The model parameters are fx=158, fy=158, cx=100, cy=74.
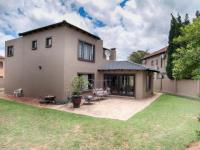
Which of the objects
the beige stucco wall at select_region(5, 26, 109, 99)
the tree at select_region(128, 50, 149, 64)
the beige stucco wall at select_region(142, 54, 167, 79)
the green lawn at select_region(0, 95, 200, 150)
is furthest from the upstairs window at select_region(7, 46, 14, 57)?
the tree at select_region(128, 50, 149, 64)

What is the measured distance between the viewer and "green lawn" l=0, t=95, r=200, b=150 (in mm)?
5355

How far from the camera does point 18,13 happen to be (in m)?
15.3

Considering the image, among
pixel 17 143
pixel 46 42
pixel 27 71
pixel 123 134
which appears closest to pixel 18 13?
pixel 46 42

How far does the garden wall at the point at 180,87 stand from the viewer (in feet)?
56.2

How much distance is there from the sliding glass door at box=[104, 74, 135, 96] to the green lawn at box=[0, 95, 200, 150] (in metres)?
8.65

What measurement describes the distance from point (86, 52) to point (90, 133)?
1052 cm

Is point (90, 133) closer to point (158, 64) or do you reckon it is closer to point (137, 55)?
point (158, 64)

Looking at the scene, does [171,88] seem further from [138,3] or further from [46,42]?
[46,42]

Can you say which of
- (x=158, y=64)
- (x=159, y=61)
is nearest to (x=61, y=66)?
(x=159, y=61)

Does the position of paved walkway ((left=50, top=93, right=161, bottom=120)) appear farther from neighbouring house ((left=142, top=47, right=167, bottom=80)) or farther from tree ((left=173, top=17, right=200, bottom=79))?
neighbouring house ((left=142, top=47, right=167, bottom=80))

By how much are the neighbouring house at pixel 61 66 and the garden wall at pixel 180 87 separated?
218 inches

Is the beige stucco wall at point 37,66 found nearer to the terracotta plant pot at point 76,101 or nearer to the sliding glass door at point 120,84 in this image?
the terracotta plant pot at point 76,101

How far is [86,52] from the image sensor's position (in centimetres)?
1573

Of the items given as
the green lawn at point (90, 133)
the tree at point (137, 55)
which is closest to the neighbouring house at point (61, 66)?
the green lawn at point (90, 133)
